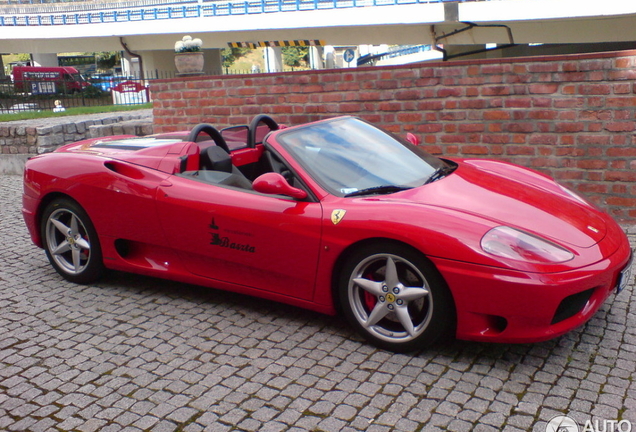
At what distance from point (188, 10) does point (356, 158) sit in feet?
102

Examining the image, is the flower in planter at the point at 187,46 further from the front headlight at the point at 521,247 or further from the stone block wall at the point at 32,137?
the front headlight at the point at 521,247

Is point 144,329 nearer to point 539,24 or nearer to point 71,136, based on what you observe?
point 71,136

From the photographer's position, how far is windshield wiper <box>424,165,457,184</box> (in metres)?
3.99

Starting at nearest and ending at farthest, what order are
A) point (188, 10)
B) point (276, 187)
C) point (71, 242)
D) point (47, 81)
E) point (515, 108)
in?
1. point (276, 187)
2. point (71, 242)
3. point (515, 108)
4. point (47, 81)
5. point (188, 10)

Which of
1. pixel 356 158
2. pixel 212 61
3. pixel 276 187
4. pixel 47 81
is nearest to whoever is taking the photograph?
pixel 276 187

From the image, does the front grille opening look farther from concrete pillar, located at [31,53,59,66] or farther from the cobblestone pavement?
concrete pillar, located at [31,53,59,66]

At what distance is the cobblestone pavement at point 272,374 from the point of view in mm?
2908

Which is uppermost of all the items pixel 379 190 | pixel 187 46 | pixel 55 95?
pixel 187 46

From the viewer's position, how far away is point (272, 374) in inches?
132

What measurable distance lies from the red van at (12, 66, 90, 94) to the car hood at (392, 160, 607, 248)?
14.0 metres

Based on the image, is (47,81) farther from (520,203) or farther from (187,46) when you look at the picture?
(520,203)

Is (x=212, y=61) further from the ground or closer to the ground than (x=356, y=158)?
further from the ground

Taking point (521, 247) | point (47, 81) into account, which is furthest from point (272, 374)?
point (47, 81)

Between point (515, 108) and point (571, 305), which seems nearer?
point (571, 305)
